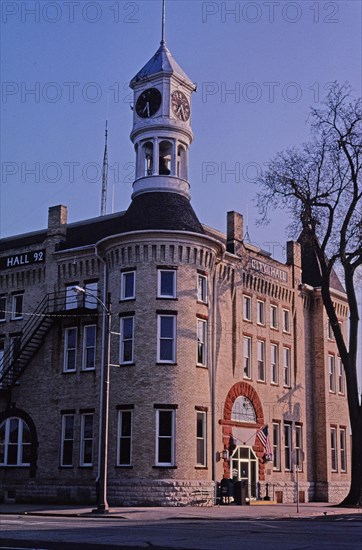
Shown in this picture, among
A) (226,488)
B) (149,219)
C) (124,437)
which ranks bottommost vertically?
(226,488)

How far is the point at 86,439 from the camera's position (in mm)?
39281

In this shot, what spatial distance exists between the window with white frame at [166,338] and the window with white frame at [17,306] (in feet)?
32.1

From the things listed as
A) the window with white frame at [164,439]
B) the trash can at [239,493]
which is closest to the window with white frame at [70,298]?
the window with white frame at [164,439]

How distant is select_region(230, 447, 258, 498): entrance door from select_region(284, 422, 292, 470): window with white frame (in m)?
3.68

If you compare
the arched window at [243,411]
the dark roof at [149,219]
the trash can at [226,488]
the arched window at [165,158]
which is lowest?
the trash can at [226,488]

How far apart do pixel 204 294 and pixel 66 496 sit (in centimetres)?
1185

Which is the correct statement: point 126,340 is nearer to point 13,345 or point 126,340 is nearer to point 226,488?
point 13,345

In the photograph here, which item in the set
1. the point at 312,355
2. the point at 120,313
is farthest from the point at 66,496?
the point at 312,355

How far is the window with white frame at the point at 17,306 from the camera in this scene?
1740 inches

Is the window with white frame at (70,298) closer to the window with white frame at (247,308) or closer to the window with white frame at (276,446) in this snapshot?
the window with white frame at (247,308)

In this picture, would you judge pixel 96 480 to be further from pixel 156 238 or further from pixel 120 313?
pixel 156 238

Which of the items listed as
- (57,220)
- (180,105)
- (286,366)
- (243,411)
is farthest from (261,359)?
(180,105)

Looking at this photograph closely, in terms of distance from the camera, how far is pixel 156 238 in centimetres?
3844

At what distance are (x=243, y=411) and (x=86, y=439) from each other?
8640mm
